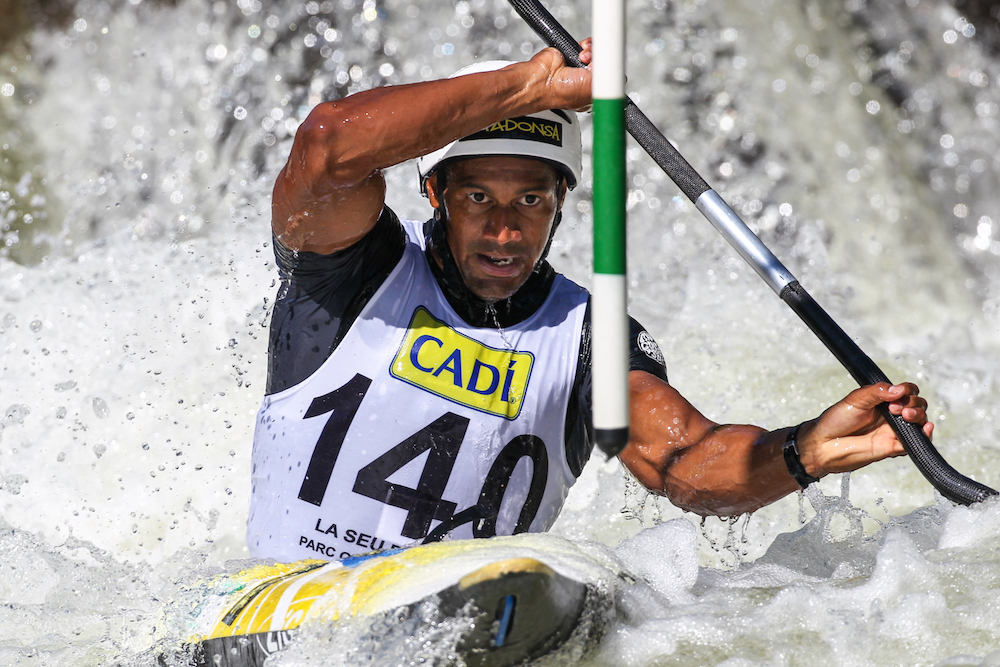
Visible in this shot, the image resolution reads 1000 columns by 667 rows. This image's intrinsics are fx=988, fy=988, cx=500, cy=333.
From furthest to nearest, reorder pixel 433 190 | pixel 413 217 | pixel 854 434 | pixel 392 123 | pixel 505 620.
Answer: pixel 413 217, pixel 433 190, pixel 854 434, pixel 392 123, pixel 505 620

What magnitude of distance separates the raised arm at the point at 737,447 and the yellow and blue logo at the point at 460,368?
323mm

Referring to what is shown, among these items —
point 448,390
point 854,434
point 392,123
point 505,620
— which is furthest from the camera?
point 448,390

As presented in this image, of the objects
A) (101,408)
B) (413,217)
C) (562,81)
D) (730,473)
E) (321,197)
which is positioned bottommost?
(101,408)

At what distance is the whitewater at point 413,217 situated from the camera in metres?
3.75

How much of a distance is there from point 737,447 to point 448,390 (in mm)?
645

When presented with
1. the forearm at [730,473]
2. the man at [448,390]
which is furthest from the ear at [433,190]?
the forearm at [730,473]

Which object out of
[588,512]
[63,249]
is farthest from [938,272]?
[63,249]

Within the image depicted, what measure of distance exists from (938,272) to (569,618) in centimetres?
399

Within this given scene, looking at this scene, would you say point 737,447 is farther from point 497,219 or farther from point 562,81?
point 562,81

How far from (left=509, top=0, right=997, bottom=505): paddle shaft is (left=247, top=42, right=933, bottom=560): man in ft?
0.30

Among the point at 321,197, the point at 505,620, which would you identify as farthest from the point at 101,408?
the point at 505,620

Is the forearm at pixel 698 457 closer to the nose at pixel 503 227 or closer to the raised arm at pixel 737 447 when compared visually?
the raised arm at pixel 737 447

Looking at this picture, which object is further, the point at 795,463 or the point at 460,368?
the point at 460,368

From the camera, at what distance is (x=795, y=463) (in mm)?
2039
